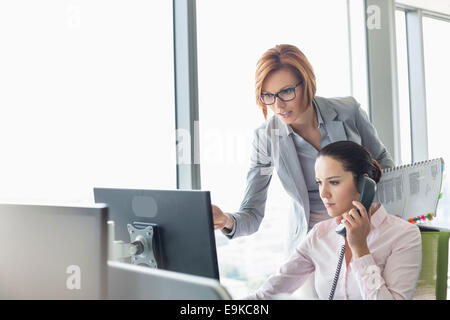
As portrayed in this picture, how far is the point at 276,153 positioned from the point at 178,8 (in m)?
0.98

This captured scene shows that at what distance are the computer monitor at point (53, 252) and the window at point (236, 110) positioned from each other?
1.63m

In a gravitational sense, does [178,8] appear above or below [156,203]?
above

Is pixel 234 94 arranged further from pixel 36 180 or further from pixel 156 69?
pixel 36 180

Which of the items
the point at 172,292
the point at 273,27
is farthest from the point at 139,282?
the point at 273,27

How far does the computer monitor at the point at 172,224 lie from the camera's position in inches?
47.1

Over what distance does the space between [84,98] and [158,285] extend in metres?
1.57

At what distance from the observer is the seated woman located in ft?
4.44

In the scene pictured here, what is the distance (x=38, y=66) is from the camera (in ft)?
6.59

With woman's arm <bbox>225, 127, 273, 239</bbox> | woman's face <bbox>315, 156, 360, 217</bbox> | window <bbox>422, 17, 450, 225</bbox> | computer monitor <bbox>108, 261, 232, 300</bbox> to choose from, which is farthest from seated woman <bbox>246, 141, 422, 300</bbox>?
window <bbox>422, 17, 450, 225</bbox>

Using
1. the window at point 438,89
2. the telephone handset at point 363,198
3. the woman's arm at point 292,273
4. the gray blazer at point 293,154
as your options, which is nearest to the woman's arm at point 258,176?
the gray blazer at point 293,154

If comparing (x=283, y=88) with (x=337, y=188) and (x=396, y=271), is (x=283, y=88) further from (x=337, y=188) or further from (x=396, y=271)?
(x=396, y=271)

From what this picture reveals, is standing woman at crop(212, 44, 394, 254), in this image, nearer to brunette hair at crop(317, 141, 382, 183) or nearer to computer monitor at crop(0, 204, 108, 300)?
brunette hair at crop(317, 141, 382, 183)

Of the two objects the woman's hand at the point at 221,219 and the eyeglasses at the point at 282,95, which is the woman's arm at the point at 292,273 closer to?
the woman's hand at the point at 221,219

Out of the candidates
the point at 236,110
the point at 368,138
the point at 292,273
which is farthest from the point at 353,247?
the point at 236,110
